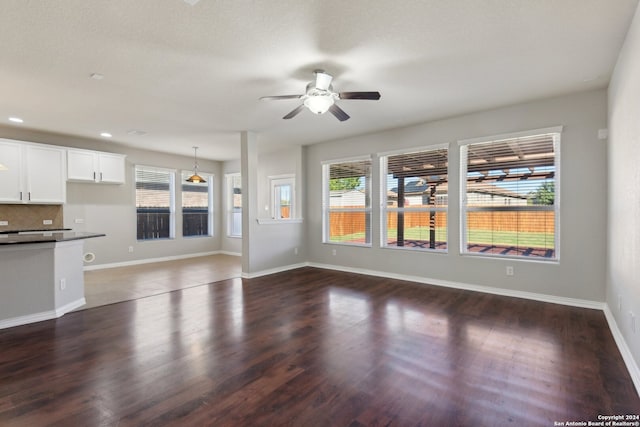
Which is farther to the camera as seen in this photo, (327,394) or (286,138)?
(286,138)

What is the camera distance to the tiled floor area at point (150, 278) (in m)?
4.55

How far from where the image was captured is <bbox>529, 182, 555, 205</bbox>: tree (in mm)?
4113

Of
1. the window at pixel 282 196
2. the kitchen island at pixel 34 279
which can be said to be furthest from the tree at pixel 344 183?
the kitchen island at pixel 34 279

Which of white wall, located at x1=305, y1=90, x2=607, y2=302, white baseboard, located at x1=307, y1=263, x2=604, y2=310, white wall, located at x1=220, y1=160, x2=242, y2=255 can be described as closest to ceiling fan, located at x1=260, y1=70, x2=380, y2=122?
white wall, located at x1=305, y1=90, x2=607, y2=302

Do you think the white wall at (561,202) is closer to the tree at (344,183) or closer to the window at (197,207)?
the tree at (344,183)

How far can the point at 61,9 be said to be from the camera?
2.21 meters

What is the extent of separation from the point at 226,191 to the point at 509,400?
8124 millimetres

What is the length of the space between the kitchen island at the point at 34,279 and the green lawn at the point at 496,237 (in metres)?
4.90

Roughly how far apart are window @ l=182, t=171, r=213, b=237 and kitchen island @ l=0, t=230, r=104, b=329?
4392mm

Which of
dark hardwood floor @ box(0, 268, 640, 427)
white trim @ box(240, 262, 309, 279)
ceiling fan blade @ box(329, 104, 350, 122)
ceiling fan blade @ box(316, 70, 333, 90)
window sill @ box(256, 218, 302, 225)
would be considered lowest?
dark hardwood floor @ box(0, 268, 640, 427)

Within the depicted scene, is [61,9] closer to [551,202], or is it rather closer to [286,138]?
[286,138]

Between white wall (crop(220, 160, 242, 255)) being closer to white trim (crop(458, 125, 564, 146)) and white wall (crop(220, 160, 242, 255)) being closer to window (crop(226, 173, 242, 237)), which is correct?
window (crop(226, 173, 242, 237))

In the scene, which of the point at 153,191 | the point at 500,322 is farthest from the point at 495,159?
the point at 153,191

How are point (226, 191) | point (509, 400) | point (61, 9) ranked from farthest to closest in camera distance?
1. point (226, 191)
2. point (61, 9)
3. point (509, 400)
